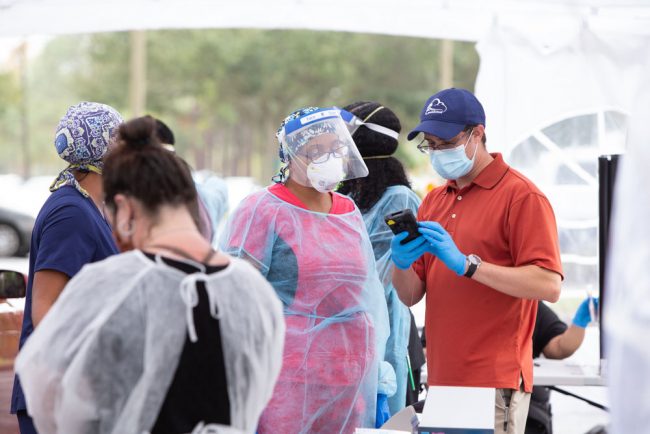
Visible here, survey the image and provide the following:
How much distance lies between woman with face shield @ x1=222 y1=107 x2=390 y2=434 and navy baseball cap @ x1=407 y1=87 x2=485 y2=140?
1.16ft

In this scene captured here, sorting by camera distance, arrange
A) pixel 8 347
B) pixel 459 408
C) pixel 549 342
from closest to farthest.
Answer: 1. pixel 459 408
2. pixel 8 347
3. pixel 549 342

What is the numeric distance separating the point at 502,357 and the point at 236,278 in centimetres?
139

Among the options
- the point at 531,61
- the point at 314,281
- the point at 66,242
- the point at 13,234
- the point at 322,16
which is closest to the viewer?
the point at 66,242

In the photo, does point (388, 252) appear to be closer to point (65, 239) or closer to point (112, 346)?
point (65, 239)

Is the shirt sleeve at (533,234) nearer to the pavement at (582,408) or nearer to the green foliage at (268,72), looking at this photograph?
the pavement at (582,408)

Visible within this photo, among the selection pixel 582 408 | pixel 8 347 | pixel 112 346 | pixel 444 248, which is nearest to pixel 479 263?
pixel 444 248

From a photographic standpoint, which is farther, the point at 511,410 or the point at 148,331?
the point at 511,410

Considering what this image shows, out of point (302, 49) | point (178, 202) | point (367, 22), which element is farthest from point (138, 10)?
point (302, 49)

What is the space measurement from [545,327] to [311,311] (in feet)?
6.60

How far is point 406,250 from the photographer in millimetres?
3172

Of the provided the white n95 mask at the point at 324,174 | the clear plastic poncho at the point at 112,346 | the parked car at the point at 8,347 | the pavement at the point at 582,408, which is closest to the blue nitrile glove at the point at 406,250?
the white n95 mask at the point at 324,174

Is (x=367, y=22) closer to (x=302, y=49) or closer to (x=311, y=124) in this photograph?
(x=311, y=124)

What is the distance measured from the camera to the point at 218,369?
6.61 feet

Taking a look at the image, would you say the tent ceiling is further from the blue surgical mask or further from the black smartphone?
the black smartphone
